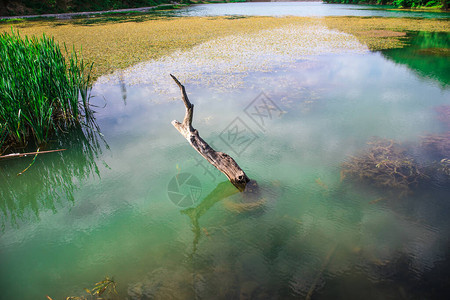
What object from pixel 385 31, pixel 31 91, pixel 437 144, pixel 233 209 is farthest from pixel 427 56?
pixel 31 91

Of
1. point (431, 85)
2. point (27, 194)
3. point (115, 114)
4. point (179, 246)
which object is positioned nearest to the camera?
point (179, 246)

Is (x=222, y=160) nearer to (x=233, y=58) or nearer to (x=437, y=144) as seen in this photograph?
(x=437, y=144)

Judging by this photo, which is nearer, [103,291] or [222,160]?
[103,291]

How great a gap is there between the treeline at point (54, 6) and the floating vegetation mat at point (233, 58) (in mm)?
16980

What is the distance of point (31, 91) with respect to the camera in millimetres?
3070

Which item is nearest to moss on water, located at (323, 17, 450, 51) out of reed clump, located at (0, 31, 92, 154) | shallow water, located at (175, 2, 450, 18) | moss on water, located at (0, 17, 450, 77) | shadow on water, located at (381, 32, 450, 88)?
moss on water, located at (0, 17, 450, 77)

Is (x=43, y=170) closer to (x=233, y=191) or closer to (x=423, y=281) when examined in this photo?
(x=233, y=191)

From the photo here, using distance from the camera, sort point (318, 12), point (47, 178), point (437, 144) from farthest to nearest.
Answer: point (318, 12) → point (437, 144) → point (47, 178)

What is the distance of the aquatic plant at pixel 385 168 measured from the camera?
2.64 meters

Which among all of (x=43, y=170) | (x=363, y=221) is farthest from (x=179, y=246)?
(x=43, y=170)

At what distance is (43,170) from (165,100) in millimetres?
2301

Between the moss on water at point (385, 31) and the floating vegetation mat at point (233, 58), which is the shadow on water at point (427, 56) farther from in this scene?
the floating vegetation mat at point (233, 58)

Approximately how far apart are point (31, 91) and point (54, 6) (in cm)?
2271

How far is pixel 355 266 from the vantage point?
1860 mm
